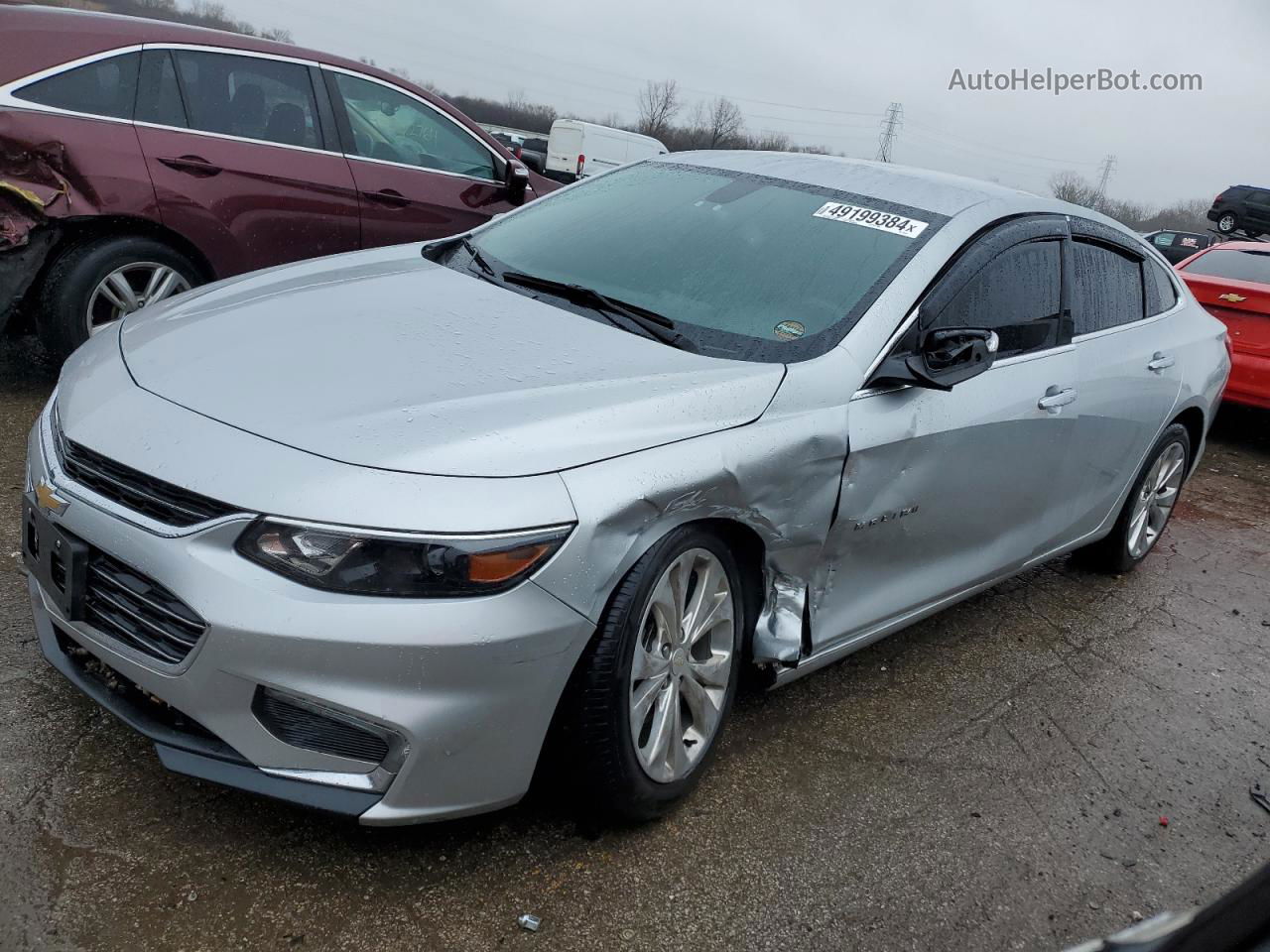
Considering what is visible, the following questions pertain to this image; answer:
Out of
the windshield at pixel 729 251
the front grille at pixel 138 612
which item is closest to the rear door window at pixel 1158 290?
the windshield at pixel 729 251

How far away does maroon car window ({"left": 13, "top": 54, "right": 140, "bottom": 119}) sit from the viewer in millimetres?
4984

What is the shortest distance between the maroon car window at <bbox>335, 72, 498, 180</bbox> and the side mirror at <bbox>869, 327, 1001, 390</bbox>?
397cm

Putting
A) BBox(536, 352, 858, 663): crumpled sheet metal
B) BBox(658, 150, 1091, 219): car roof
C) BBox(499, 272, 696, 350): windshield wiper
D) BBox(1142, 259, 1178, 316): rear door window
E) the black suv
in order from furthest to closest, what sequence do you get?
1. the black suv
2. BBox(1142, 259, 1178, 316): rear door window
3. BBox(658, 150, 1091, 219): car roof
4. BBox(499, 272, 696, 350): windshield wiper
5. BBox(536, 352, 858, 663): crumpled sheet metal

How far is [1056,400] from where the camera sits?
3762mm

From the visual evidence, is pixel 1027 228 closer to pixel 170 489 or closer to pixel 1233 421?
pixel 170 489

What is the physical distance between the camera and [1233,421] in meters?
9.64

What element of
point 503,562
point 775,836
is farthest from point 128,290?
point 775,836

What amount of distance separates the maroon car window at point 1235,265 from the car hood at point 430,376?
7179 millimetres

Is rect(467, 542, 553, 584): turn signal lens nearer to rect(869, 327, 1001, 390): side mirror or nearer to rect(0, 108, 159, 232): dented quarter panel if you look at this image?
rect(869, 327, 1001, 390): side mirror

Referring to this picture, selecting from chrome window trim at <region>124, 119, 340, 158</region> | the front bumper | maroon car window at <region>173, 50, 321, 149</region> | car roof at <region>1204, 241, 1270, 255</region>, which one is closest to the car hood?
the front bumper

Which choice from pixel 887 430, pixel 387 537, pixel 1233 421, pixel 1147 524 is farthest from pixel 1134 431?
pixel 1233 421

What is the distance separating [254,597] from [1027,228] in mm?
2812

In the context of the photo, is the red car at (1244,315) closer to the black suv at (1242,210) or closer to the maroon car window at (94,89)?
the maroon car window at (94,89)

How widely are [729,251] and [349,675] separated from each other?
1.86 m
